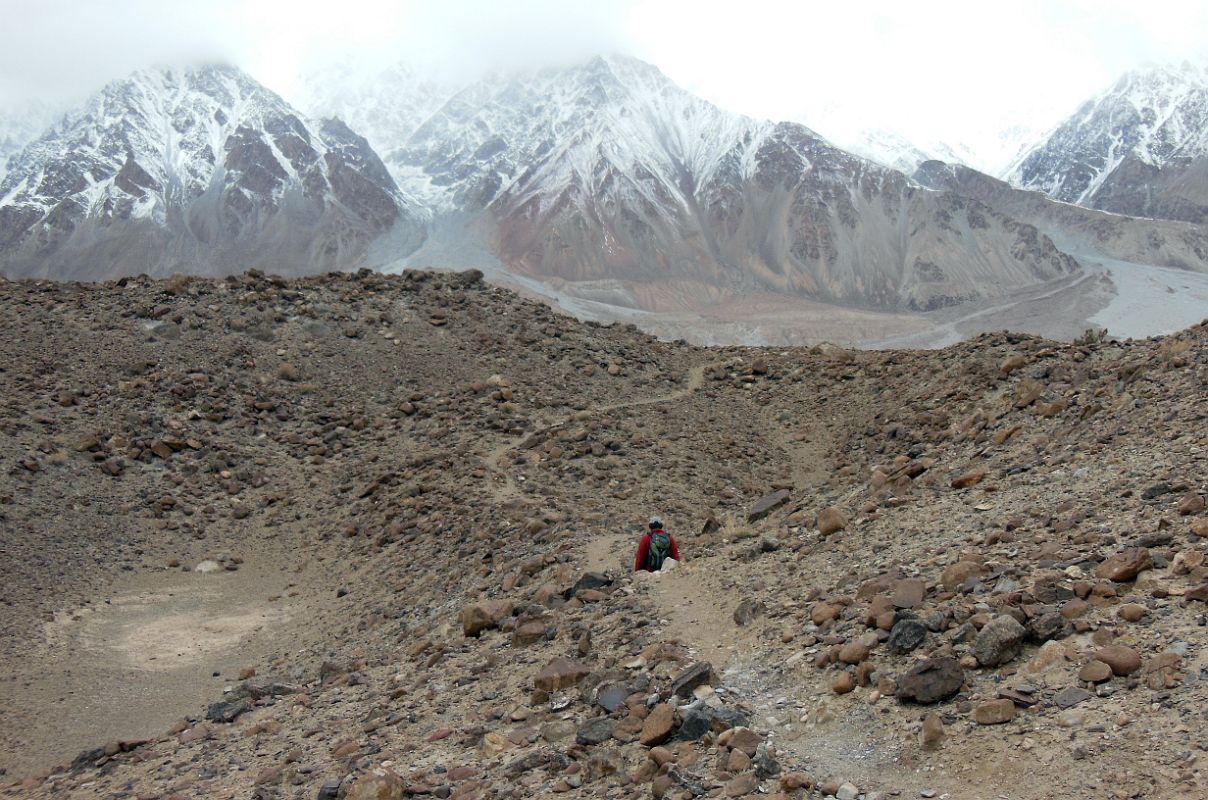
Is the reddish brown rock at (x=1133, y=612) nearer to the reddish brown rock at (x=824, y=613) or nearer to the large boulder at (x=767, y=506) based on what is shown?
the reddish brown rock at (x=824, y=613)

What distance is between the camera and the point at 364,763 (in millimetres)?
9023

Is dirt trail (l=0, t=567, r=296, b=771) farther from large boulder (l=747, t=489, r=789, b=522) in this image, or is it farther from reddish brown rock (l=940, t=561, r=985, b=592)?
reddish brown rock (l=940, t=561, r=985, b=592)

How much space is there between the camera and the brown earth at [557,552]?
7426 mm

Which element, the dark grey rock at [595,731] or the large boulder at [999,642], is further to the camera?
the dark grey rock at [595,731]

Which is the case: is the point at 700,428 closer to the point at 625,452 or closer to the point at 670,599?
the point at 625,452

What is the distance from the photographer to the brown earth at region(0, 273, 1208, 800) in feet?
24.4

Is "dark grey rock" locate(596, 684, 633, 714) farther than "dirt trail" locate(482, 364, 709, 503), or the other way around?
"dirt trail" locate(482, 364, 709, 503)

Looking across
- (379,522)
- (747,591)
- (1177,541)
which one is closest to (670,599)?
(747,591)

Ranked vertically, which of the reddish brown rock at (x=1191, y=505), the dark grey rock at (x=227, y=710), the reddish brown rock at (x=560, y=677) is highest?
the reddish brown rock at (x=1191, y=505)

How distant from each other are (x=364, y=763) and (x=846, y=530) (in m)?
5.95

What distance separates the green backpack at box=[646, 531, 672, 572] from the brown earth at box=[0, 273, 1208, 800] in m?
0.54

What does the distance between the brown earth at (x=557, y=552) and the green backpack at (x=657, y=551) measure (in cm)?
54

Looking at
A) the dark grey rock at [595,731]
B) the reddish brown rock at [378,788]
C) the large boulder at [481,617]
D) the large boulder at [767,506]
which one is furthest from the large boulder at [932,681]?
the large boulder at [767,506]

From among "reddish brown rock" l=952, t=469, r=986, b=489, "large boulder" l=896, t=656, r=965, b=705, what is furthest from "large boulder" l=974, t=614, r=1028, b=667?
"reddish brown rock" l=952, t=469, r=986, b=489
